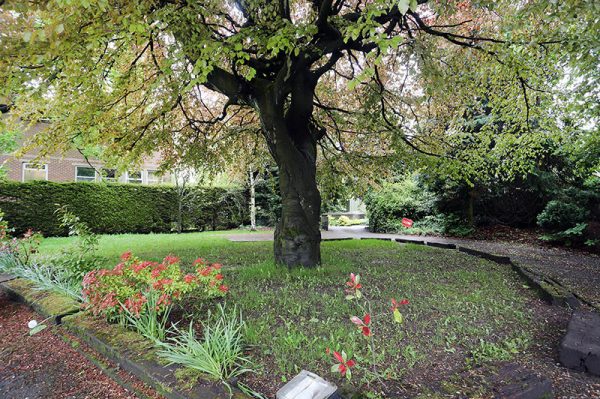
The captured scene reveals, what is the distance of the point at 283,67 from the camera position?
542cm

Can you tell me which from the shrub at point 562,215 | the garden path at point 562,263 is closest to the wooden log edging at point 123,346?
the garden path at point 562,263

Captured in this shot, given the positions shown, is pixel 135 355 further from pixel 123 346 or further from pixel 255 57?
pixel 255 57

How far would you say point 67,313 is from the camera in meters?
3.67

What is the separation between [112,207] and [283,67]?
12.6 metres

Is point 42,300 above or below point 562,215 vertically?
below

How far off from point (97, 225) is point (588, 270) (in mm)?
16413

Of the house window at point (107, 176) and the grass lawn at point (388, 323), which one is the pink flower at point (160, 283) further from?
the house window at point (107, 176)

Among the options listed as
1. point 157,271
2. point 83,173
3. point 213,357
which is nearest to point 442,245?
point 157,271

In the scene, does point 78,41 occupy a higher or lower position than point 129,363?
higher

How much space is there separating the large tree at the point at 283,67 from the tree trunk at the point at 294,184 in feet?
0.08

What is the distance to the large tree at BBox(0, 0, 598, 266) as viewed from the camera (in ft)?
12.2

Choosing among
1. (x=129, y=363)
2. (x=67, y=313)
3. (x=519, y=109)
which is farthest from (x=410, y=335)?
(x=519, y=109)

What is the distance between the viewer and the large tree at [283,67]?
3.73 meters

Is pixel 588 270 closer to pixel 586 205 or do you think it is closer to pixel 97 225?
pixel 586 205
